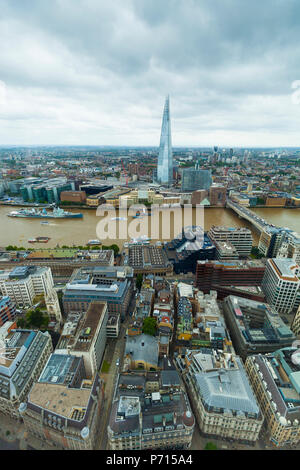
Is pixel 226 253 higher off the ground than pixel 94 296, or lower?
higher

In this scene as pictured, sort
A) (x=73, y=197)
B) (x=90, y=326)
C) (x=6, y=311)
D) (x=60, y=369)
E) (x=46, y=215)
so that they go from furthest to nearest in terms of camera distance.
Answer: (x=73, y=197), (x=46, y=215), (x=6, y=311), (x=90, y=326), (x=60, y=369)

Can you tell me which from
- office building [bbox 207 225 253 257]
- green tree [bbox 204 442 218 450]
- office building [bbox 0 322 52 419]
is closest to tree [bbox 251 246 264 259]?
office building [bbox 207 225 253 257]

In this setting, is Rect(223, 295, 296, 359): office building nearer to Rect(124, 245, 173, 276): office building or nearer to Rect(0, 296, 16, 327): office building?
Rect(124, 245, 173, 276): office building

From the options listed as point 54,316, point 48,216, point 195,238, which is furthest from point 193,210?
point 54,316

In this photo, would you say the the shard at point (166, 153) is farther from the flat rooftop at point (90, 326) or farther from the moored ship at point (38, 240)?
the flat rooftop at point (90, 326)

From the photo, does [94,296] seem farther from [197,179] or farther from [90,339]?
[197,179]

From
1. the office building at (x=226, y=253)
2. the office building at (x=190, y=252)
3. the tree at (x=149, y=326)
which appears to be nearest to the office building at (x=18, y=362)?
the tree at (x=149, y=326)

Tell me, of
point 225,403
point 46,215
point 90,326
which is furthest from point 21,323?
point 46,215
